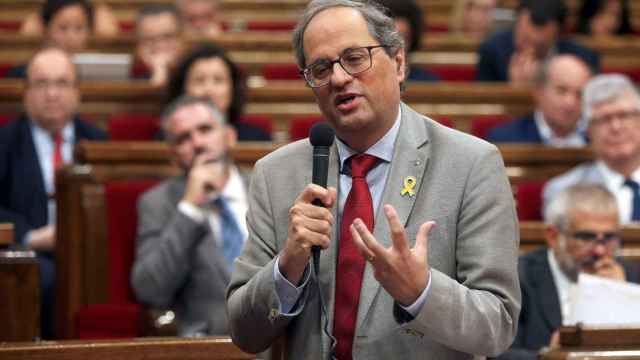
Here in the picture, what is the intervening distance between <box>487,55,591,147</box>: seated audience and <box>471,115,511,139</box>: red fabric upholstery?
0.07 metres

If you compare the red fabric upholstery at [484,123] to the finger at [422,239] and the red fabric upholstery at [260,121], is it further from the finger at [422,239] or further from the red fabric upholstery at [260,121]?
the finger at [422,239]

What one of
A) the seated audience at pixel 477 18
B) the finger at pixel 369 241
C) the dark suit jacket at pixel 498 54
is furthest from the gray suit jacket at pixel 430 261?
the seated audience at pixel 477 18

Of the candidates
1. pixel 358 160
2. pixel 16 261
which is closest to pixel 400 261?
pixel 358 160

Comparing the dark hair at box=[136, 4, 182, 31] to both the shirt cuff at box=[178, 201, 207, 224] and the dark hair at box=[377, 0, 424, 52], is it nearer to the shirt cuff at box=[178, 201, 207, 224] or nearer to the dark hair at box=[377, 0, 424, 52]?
the dark hair at box=[377, 0, 424, 52]

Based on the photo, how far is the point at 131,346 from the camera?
2.03m

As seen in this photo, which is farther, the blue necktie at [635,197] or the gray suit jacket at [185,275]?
the blue necktie at [635,197]

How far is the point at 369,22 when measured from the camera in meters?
1.74

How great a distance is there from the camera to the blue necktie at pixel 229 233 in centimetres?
334

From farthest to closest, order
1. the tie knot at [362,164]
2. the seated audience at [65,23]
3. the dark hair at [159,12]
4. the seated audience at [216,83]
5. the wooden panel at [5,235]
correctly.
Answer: the seated audience at [65,23]
the dark hair at [159,12]
the seated audience at [216,83]
the wooden panel at [5,235]
the tie knot at [362,164]

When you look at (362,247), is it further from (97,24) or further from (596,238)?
(97,24)

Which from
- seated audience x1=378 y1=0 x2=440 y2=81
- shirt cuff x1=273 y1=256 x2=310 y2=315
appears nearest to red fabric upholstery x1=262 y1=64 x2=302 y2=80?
seated audience x1=378 y1=0 x2=440 y2=81

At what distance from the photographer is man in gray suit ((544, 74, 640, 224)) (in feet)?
12.1

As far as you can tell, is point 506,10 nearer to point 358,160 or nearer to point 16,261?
point 16,261

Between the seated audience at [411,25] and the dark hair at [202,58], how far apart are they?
0.87m
